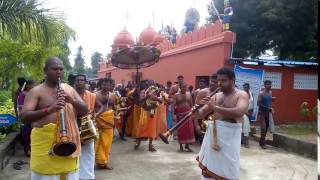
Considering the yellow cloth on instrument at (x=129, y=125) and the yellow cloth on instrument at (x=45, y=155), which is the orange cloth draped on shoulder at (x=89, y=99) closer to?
the yellow cloth on instrument at (x=45, y=155)

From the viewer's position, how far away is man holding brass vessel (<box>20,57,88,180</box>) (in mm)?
3547

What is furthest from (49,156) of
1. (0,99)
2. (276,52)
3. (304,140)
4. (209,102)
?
(276,52)

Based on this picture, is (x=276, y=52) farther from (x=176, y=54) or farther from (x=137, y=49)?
(x=137, y=49)

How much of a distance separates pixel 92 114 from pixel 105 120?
3.72ft

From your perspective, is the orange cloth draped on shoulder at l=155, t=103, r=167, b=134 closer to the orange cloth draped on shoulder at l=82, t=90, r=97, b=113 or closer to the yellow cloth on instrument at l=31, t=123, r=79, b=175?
the orange cloth draped on shoulder at l=82, t=90, r=97, b=113

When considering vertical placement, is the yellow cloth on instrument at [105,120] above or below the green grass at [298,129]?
above

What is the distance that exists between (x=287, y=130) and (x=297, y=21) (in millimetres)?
10070

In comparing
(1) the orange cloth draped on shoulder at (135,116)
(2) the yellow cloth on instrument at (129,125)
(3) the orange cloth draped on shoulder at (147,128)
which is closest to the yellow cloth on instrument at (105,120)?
(3) the orange cloth draped on shoulder at (147,128)

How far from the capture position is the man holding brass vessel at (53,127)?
11.6 ft

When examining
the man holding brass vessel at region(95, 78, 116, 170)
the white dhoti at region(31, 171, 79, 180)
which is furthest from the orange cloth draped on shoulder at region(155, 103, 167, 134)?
the white dhoti at region(31, 171, 79, 180)

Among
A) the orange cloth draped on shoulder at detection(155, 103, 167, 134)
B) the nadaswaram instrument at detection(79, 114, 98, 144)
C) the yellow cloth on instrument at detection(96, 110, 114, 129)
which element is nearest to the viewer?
the nadaswaram instrument at detection(79, 114, 98, 144)

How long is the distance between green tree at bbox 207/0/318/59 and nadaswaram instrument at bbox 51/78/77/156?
1719 centimetres

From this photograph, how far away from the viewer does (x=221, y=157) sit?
458 centimetres

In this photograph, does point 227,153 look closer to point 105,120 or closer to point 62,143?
point 62,143
